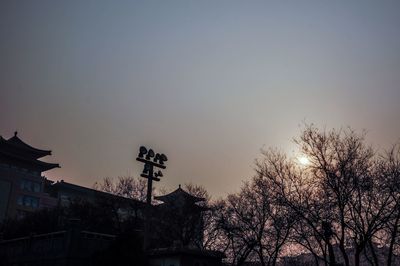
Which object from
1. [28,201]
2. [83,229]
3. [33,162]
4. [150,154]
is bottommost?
[83,229]

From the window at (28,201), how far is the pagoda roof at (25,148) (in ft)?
21.9

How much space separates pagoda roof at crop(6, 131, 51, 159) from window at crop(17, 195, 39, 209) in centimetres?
668

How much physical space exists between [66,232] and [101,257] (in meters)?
2.62

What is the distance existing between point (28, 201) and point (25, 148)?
7.66 meters

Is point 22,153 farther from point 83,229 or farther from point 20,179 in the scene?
point 83,229

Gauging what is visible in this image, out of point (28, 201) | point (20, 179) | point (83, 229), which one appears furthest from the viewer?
point (20, 179)

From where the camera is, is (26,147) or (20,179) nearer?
(20,179)

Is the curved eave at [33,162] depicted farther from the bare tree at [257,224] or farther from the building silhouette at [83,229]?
the bare tree at [257,224]

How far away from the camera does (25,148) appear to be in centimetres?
6312

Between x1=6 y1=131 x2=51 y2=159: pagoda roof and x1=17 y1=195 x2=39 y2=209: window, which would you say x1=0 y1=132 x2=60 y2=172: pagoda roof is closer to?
x1=6 y1=131 x2=51 y2=159: pagoda roof

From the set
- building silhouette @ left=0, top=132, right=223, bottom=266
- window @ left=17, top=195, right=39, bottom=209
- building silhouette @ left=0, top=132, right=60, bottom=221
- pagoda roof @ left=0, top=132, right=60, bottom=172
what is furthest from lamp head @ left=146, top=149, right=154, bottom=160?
pagoda roof @ left=0, top=132, right=60, bottom=172

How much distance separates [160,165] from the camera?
23.0 meters

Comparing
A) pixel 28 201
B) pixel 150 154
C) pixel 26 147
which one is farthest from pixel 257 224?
pixel 26 147

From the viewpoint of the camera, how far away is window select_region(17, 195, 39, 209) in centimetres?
5925
